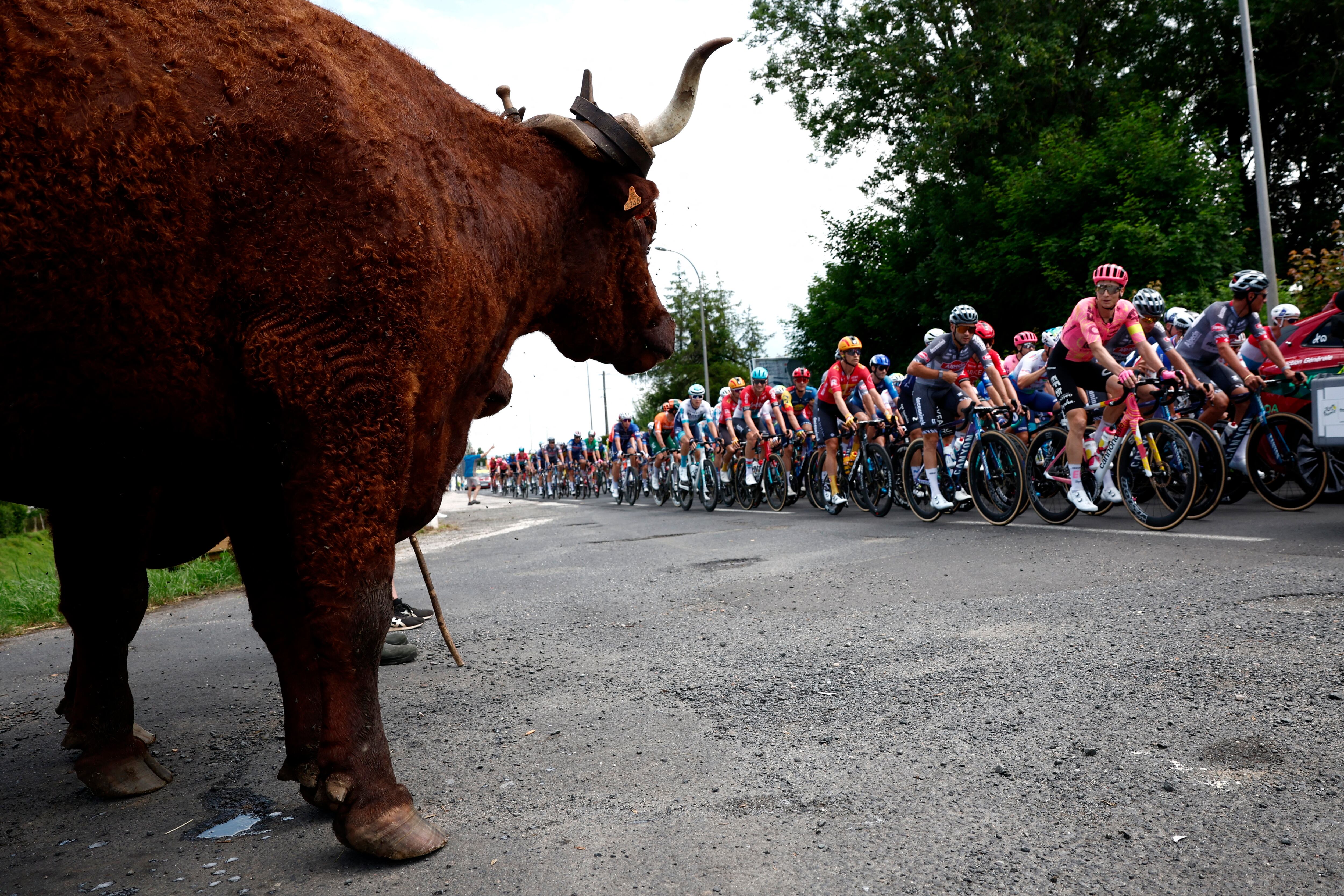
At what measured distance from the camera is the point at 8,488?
2707 mm

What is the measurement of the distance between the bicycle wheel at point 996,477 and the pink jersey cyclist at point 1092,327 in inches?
48.9

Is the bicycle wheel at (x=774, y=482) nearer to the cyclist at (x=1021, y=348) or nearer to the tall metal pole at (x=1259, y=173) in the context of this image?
the cyclist at (x=1021, y=348)

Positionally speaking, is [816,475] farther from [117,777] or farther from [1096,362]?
[117,777]

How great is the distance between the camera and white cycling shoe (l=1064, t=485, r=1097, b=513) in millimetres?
9648

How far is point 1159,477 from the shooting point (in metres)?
9.08

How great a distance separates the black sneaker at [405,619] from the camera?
248 inches

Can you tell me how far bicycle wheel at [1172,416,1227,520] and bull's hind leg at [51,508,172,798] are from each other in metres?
8.24

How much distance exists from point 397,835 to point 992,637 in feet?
10.2

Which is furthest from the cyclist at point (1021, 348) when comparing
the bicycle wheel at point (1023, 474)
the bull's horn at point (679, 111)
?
the bull's horn at point (679, 111)

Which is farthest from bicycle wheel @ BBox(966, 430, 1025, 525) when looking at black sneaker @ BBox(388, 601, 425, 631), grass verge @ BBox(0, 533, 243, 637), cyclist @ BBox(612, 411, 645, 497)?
cyclist @ BBox(612, 411, 645, 497)

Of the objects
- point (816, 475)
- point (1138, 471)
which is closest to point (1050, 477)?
point (1138, 471)

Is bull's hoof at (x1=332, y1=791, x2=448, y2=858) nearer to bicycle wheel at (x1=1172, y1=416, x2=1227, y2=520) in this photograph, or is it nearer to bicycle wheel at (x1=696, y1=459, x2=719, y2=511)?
bicycle wheel at (x1=1172, y1=416, x2=1227, y2=520)

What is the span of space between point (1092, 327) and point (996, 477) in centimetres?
215

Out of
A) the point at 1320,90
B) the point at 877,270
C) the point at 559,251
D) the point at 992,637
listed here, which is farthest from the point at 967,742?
the point at 877,270
